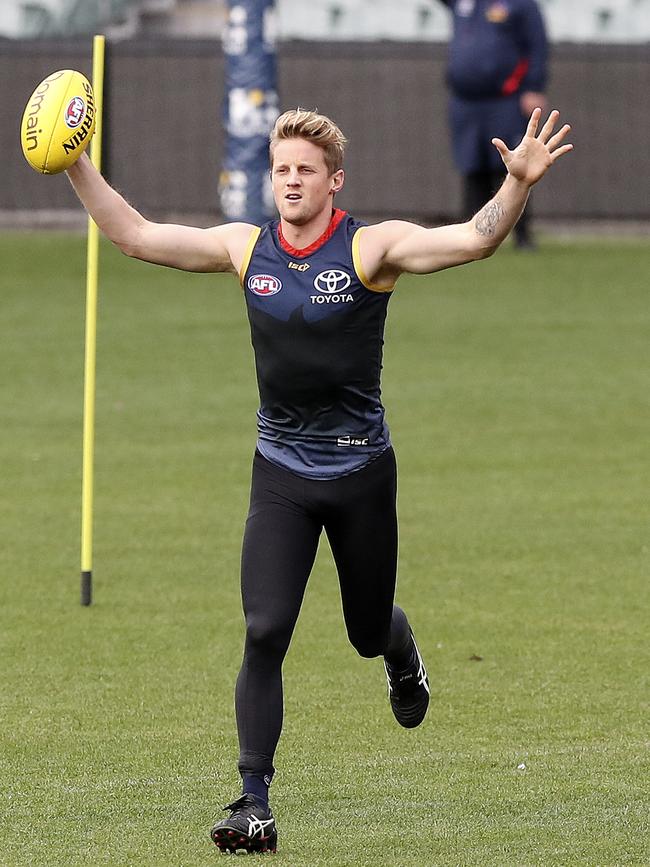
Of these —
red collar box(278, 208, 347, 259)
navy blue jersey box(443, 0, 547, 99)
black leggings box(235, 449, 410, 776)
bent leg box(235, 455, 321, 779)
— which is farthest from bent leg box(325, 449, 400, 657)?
navy blue jersey box(443, 0, 547, 99)

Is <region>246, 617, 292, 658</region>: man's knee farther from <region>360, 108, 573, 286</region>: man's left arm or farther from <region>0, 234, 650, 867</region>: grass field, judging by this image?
<region>360, 108, 573, 286</region>: man's left arm

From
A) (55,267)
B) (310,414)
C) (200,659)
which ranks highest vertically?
(310,414)

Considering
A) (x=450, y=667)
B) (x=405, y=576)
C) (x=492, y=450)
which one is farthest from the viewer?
(x=492, y=450)

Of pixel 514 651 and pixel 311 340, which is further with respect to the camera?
pixel 514 651

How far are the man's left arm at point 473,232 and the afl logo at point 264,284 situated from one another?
0.29 metres

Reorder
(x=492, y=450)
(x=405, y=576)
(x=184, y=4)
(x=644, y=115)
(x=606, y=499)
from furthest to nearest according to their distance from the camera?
(x=184, y=4) → (x=644, y=115) → (x=492, y=450) → (x=606, y=499) → (x=405, y=576)

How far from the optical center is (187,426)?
1375cm

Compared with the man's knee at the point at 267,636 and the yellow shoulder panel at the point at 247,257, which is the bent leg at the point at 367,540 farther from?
the yellow shoulder panel at the point at 247,257

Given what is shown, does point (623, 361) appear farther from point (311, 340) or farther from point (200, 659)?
point (311, 340)

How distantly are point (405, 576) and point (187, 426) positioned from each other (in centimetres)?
429

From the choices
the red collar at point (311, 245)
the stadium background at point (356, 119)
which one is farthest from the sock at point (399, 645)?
the stadium background at point (356, 119)

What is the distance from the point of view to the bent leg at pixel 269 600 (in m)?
6.00

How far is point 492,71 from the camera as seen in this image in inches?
837

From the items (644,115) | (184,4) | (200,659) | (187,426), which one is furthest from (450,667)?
(184,4)
